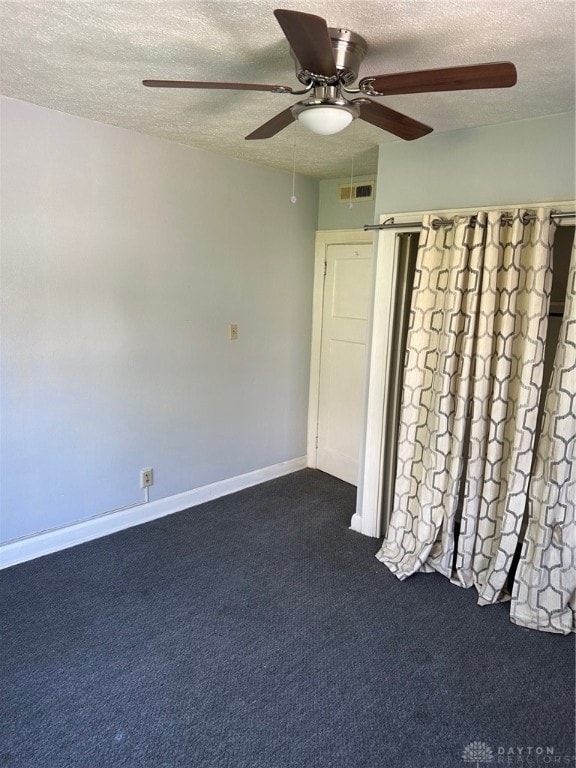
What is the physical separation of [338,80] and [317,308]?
2658 mm

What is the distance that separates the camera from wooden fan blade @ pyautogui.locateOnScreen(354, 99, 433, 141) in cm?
179

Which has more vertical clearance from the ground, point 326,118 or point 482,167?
point 482,167

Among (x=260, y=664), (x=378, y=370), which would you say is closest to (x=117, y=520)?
(x=260, y=664)

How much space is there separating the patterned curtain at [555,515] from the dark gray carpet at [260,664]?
0.13 meters

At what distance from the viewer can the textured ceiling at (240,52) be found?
5.23 feet

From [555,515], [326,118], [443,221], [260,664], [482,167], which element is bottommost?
[260,664]

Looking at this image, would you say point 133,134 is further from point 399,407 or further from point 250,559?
point 250,559

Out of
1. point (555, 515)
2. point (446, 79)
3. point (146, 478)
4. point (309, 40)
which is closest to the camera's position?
point (309, 40)

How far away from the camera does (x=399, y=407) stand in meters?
Answer: 3.27

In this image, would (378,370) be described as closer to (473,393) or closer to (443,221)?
(473,393)

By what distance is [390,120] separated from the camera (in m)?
1.93

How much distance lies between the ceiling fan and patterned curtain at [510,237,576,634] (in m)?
1.12

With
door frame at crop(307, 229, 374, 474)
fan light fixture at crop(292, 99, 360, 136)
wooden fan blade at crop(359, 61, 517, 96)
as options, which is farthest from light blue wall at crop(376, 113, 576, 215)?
fan light fixture at crop(292, 99, 360, 136)

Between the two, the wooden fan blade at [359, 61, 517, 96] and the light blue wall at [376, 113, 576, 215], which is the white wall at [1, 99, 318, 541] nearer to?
the light blue wall at [376, 113, 576, 215]
